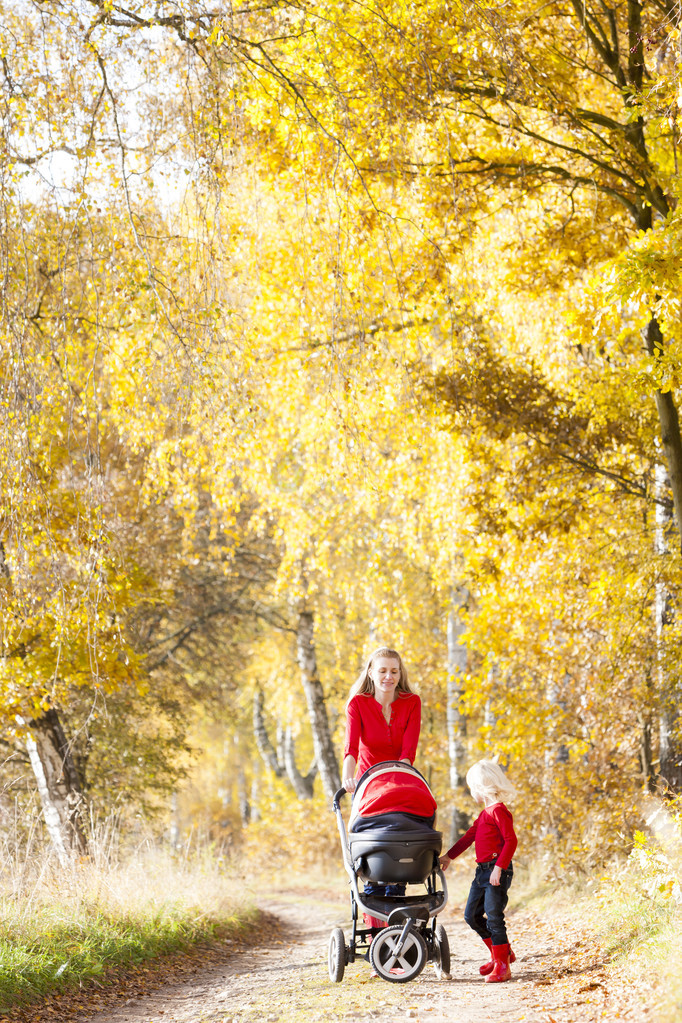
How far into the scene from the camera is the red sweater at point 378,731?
17.3ft

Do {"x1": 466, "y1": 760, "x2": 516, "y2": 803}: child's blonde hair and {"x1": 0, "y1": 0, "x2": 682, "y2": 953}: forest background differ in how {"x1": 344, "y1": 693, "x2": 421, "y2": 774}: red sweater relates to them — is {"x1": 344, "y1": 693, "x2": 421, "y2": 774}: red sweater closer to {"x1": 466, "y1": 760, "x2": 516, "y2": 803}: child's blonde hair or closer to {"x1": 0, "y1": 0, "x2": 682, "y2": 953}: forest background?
{"x1": 466, "y1": 760, "x2": 516, "y2": 803}: child's blonde hair

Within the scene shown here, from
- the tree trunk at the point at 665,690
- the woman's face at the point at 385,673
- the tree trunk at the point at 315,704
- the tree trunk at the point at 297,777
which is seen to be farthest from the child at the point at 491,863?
the tree trunk at the point at 297,777

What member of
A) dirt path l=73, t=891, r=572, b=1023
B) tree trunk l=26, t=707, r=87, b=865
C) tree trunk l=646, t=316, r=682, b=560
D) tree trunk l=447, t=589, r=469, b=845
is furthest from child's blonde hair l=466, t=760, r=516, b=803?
tree trunk l=447, t=589, r=469, b=845

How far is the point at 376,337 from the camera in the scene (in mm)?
8734

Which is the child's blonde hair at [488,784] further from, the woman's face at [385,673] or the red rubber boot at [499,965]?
the red rubber boot at [499,965]

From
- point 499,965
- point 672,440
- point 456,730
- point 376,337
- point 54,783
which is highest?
point 376,337

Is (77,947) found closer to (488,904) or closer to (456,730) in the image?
(488,904)

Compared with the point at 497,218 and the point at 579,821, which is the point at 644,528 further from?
the point at 497,218

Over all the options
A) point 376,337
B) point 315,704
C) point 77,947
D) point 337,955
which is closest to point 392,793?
point 337,955

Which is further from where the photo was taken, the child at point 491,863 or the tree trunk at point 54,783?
the tree trunk at point 54,783

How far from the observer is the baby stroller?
14.8 ft

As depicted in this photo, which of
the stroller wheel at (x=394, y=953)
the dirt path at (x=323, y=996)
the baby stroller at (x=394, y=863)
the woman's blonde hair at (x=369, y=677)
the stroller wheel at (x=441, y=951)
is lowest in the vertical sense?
the dirt path at (x=323, y=996)

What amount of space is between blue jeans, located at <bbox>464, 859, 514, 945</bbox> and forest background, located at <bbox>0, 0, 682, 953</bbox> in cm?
233

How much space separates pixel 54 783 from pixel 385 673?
607 cm
